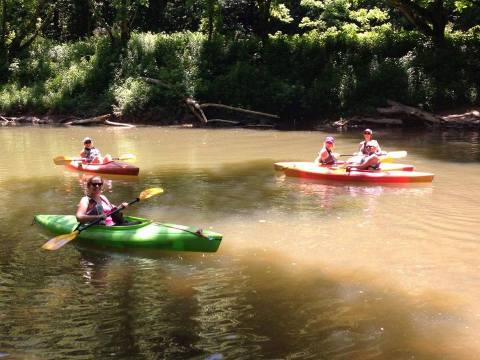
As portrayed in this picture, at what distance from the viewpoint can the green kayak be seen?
7.55 meters

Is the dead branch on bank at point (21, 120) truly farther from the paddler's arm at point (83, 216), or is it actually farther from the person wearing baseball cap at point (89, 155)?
the paddler's arm at point (83, 216)

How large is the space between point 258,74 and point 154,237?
64.4 ft

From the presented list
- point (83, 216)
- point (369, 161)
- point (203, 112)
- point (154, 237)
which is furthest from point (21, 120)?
point (154, 237)

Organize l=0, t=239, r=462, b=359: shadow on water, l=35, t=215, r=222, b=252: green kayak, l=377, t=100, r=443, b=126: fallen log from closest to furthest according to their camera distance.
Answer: l=0, t=239, r=462, b=359: shadow on water, l=35, t=215, r=222, b=252: green kayak, l=377, t=100, r=443, b=126: fallen log

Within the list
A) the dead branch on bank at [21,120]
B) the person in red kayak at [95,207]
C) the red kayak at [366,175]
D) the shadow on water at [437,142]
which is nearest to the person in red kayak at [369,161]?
the red kayak at [366,175]

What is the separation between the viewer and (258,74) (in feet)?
86.9

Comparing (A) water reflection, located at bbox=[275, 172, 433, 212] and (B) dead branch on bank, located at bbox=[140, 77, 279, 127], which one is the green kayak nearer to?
(A) water reflection, located at bbox=[275, 172, 433, 212]

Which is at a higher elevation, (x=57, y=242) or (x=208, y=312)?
(x=57, y=242)

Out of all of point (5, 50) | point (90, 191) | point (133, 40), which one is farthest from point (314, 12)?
point (90, 191)

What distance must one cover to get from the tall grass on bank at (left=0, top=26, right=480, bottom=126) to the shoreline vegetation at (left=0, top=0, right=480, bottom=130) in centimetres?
5

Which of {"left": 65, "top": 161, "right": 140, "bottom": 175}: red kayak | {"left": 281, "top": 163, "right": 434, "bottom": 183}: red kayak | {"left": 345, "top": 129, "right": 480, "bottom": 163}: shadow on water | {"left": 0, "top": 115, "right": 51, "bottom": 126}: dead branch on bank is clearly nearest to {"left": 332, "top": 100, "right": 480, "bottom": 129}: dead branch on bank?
{"left": 345, "top": 129, "right": 480, "bottom": 163}: shadow on water

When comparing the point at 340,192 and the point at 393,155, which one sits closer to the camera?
the point at 340,192

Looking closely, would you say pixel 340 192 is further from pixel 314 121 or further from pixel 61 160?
pixel 314 121

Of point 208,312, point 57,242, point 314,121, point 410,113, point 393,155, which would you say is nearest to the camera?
point 208,312
